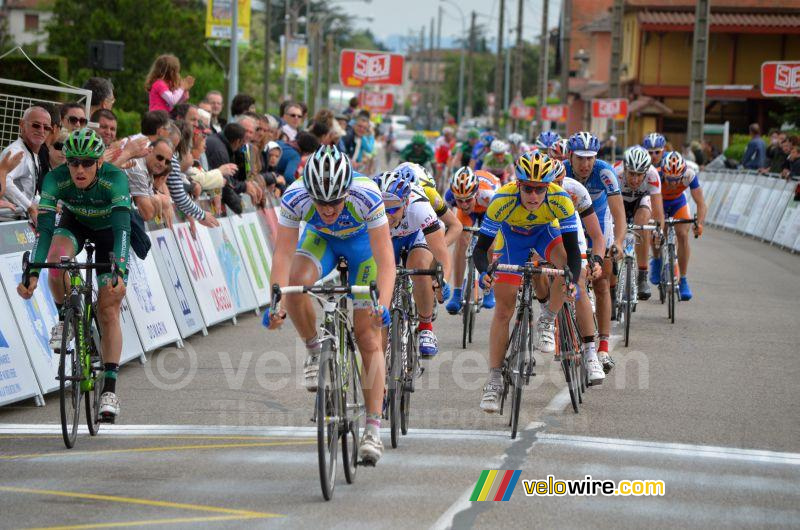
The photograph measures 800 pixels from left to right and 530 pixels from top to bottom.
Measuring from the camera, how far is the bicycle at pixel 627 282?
45.6 feet

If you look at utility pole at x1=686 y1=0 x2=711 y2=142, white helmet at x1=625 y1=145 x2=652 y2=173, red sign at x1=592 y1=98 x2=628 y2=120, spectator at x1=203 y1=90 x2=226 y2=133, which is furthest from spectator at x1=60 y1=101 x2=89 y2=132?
red sign at x1=592 y1=98 x2=628 y2=120

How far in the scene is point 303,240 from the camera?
856 centimetres

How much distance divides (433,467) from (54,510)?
234 cm

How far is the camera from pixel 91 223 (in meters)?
9.41

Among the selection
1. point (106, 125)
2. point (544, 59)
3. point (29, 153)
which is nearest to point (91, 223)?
point (29, 153)

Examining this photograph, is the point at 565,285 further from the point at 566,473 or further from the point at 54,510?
the point at 54,510

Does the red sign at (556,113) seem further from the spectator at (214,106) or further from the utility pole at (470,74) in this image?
the utility pole at (470,74)

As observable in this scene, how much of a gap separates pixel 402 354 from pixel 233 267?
6887 mm

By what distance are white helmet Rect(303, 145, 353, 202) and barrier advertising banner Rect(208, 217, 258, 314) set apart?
24.9 feet

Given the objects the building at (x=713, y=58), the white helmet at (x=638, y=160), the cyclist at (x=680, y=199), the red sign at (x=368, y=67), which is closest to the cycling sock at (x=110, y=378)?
the white helmet at (x=638, y=160)

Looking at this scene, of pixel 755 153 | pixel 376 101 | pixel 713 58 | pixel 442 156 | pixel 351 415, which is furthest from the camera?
pixel 713 58

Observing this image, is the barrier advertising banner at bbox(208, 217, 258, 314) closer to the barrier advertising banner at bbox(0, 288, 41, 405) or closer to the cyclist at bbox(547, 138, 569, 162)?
the cyclist at bbox(547, 138, 569, 162)

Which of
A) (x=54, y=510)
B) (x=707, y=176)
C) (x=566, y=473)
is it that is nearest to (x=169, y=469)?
(x=54, y=510)

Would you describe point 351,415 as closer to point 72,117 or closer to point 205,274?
point 72,117
